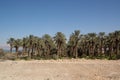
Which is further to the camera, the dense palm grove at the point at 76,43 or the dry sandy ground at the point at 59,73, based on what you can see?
the dense palm grove at the point at 76,43

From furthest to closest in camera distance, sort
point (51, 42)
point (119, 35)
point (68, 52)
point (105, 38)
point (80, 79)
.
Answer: point (68, 52) < point (51, 42) < point (105, 38) < point (119, 35) < point (80, 79)

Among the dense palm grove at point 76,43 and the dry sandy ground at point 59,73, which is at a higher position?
the dense palm grove at point 76,43

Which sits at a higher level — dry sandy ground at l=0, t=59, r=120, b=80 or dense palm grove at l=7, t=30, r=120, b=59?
dense palm grove at l=7, t=30, r=120, b=59

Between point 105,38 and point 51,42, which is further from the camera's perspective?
point 51,42

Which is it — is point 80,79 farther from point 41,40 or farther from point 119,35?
point 41,40

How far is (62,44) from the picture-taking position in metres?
91.5

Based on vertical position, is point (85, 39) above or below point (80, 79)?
above

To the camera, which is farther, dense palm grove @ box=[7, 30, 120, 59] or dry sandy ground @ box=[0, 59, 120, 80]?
dense palm grove @ box=[7, 30, 120, 59]

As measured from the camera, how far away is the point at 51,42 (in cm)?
9606

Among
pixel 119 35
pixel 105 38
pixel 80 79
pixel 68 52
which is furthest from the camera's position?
pixel 68 52

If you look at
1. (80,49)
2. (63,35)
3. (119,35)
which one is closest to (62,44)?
(63,35)

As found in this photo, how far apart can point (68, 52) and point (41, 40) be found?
64.9ft

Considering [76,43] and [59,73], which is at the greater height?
[76,43]

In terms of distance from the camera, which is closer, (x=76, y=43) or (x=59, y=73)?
(x=59, y=73)
